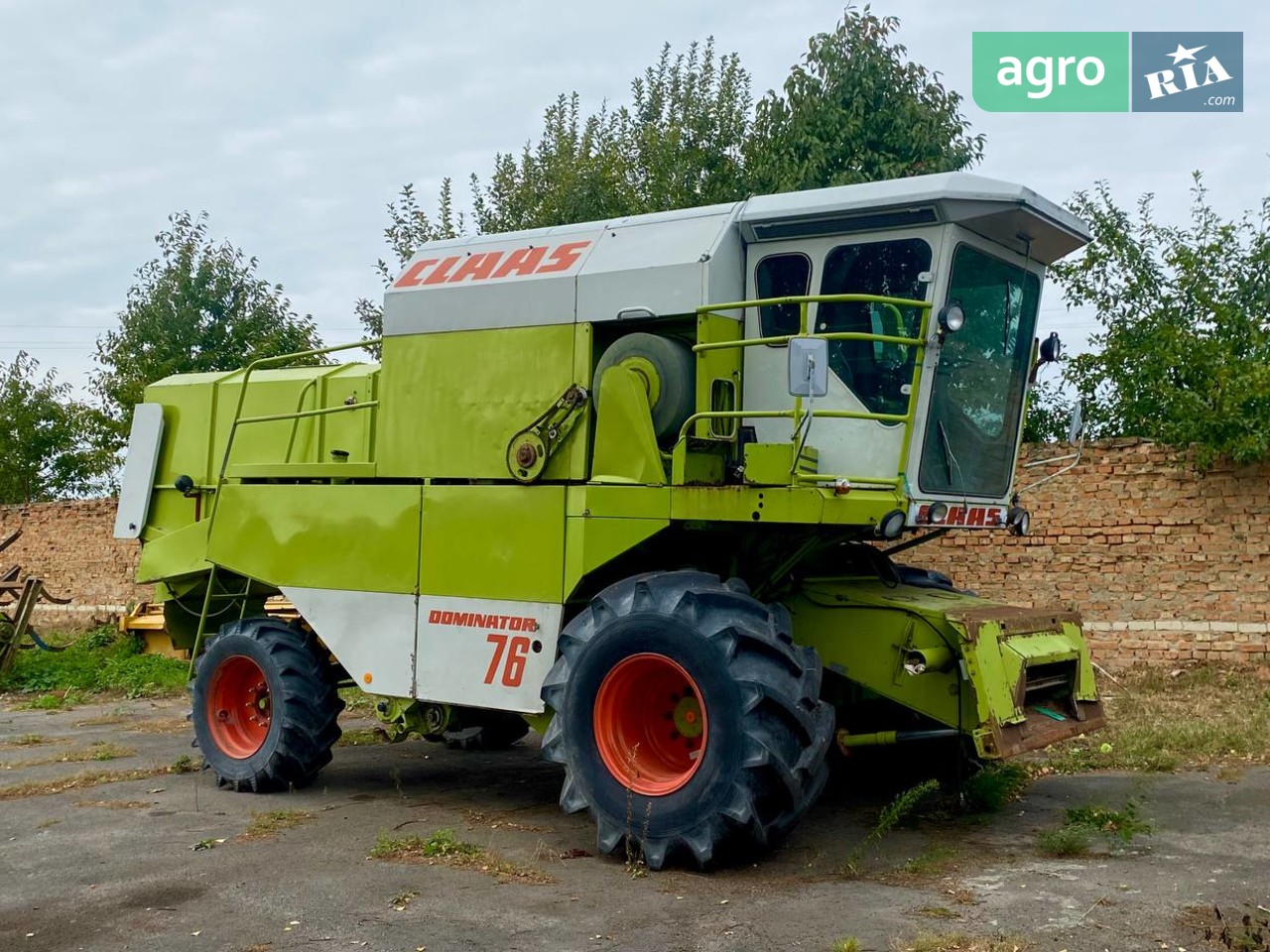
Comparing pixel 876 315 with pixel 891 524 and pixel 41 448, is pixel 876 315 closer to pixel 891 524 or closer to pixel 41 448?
pixel 891 524

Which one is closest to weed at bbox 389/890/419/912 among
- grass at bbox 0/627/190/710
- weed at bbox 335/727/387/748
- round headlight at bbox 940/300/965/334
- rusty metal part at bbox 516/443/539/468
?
rusty metal part at bbox 516/443/539/468

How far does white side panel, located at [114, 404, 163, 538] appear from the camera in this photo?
1039cm

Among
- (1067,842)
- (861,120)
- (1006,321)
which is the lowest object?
(1067,842)

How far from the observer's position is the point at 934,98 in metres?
15.0

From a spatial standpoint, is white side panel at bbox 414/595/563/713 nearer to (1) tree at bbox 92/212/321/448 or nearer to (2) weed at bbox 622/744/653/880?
(2) weed at bbox 622/744/653/880

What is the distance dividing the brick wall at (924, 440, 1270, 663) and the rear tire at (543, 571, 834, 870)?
6.36 meters

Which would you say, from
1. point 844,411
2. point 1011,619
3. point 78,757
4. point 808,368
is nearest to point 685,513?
point 844,411

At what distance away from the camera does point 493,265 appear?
8.14 m

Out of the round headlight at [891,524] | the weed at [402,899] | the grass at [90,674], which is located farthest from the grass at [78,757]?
the round headlight at [891,524]

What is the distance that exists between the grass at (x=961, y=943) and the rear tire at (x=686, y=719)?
119 centimetres

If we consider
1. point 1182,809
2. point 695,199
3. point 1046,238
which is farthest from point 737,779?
point 695,199

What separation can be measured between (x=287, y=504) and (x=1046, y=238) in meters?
5.25

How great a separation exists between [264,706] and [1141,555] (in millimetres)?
A: 8420

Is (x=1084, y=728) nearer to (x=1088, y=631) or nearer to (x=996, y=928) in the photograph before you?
(x=996, y=928)
